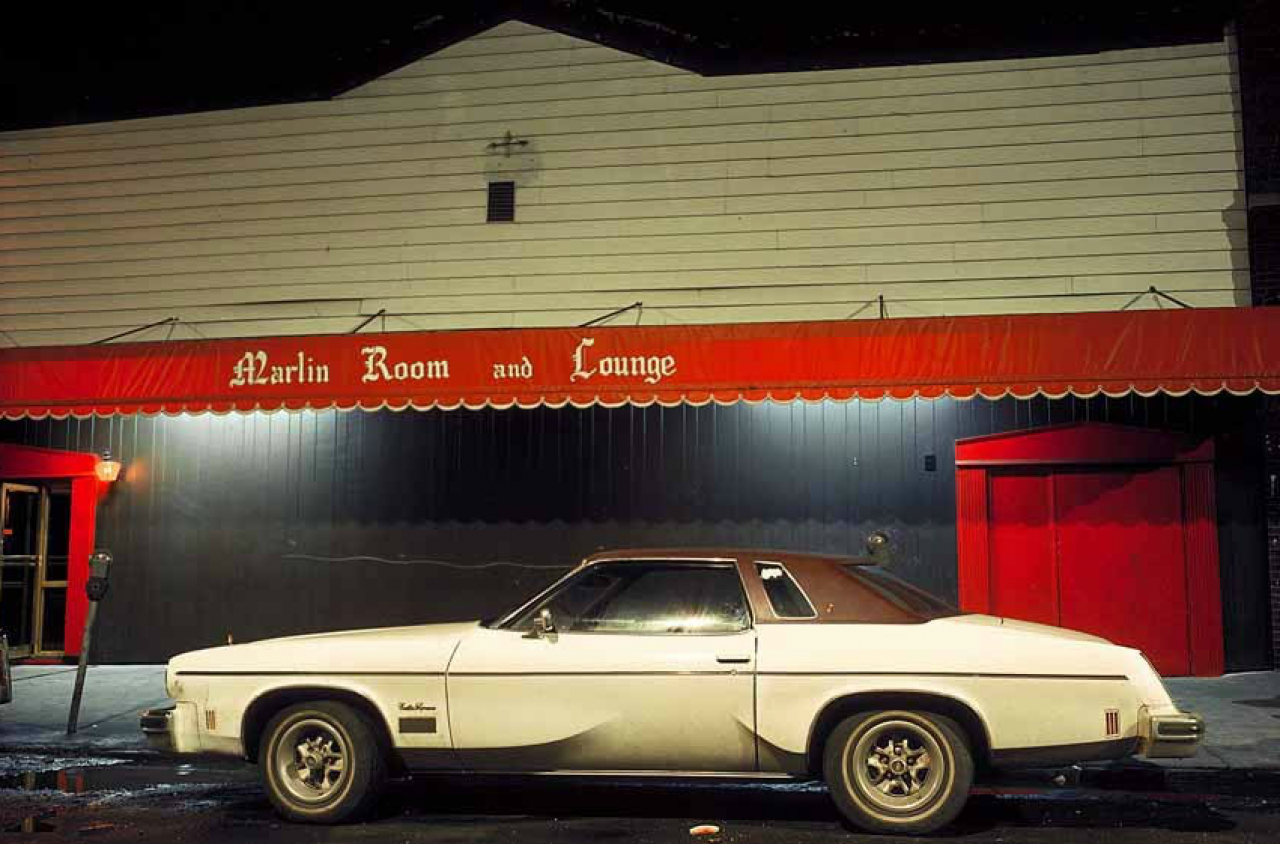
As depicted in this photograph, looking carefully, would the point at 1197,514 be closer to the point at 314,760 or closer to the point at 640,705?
the point at 640,705

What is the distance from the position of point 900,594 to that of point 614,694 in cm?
162

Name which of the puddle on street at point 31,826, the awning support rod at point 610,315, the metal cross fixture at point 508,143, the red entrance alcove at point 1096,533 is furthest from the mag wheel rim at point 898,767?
the metal cross fixture at point 508,143

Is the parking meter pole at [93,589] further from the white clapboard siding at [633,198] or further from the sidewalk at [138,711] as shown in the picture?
the white clapboard siding at [633,198]

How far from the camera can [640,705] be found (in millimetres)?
5617

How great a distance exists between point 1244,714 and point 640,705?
18.3 feet

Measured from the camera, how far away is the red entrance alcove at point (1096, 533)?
1069 cm

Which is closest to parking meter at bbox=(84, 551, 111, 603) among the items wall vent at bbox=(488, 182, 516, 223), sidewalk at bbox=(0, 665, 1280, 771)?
sidewalk at bbox=(0, 665, 1280, 771)

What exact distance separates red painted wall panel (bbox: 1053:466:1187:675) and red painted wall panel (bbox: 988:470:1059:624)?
0.12 m

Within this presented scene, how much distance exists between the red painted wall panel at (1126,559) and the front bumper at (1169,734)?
19.0 feet

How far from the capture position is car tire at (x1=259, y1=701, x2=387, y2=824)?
5844 mm

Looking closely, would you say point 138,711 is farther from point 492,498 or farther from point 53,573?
point 53,573

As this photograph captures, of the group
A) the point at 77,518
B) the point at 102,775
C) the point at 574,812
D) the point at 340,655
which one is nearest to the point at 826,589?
the point at 574,812

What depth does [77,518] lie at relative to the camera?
12.4 metres

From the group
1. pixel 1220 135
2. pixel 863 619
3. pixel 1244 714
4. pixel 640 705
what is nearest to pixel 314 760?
pixel 640 705
